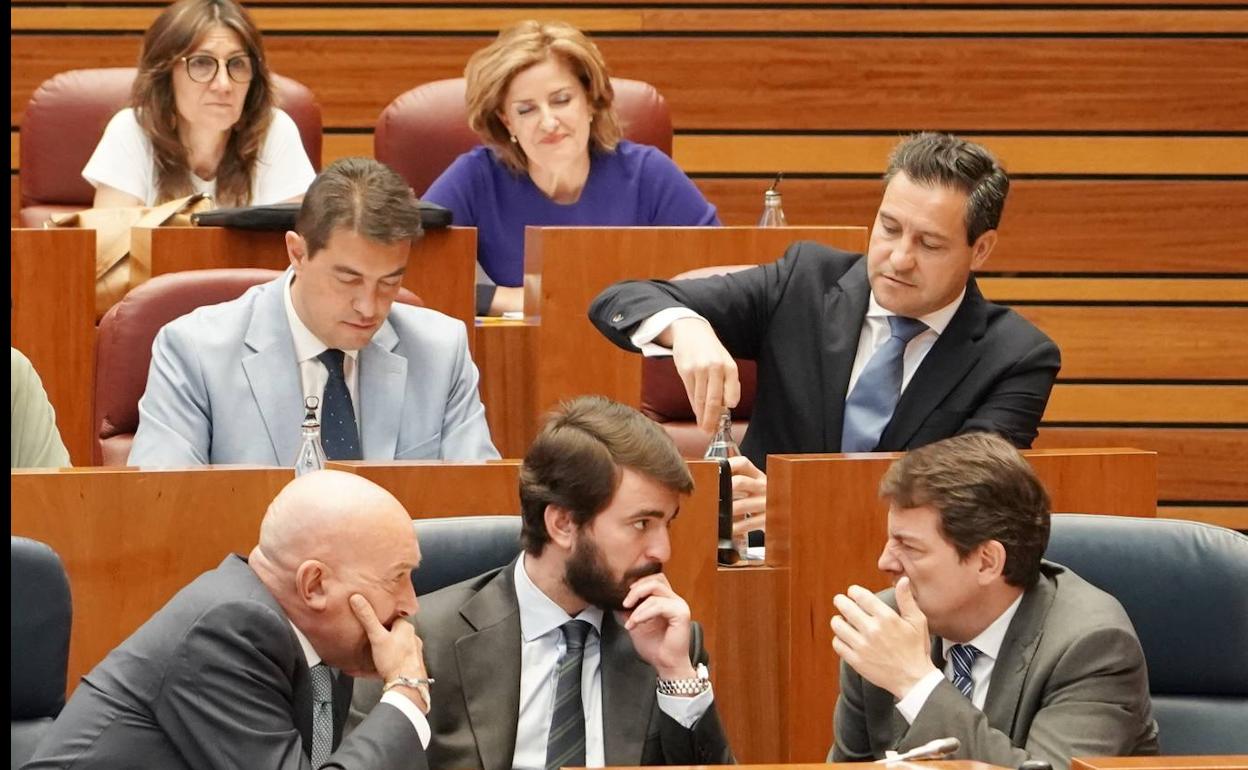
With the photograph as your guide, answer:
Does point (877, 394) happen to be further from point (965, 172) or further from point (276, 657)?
point (276, 657)

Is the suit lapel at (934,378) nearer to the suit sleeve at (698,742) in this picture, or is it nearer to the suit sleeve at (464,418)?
the suit sleeve at (464,418)

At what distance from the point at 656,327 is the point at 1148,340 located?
2.66 m

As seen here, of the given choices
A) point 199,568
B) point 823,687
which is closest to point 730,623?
point 823,687

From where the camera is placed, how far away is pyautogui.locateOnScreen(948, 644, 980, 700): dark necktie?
226 centimetres

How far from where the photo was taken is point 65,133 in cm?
433

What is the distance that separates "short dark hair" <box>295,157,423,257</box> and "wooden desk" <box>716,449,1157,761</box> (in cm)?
77

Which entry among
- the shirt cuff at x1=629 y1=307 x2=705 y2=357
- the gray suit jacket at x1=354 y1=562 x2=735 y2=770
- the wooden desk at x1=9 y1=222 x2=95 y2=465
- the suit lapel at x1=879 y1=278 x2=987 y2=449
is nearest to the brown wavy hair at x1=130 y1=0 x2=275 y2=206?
the wooden desk at x1=9 y1=222 x2=95 y2=465

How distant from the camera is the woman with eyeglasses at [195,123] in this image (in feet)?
13.3

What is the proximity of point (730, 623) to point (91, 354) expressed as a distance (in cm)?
146

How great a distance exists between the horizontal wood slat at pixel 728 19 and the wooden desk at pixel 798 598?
9.11 ft

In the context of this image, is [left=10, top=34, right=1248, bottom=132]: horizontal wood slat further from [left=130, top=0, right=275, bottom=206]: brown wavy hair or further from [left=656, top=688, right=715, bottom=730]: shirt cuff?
[left=656, top=688, right=715, bottom=730]: shirt cuff

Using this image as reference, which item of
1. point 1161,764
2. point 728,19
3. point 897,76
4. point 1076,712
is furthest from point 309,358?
point 897,76

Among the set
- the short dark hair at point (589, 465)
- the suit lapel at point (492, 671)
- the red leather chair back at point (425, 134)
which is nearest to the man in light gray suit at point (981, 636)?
the short dark hair at point (589, 465)

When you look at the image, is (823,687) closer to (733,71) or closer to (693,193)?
(693,193)
